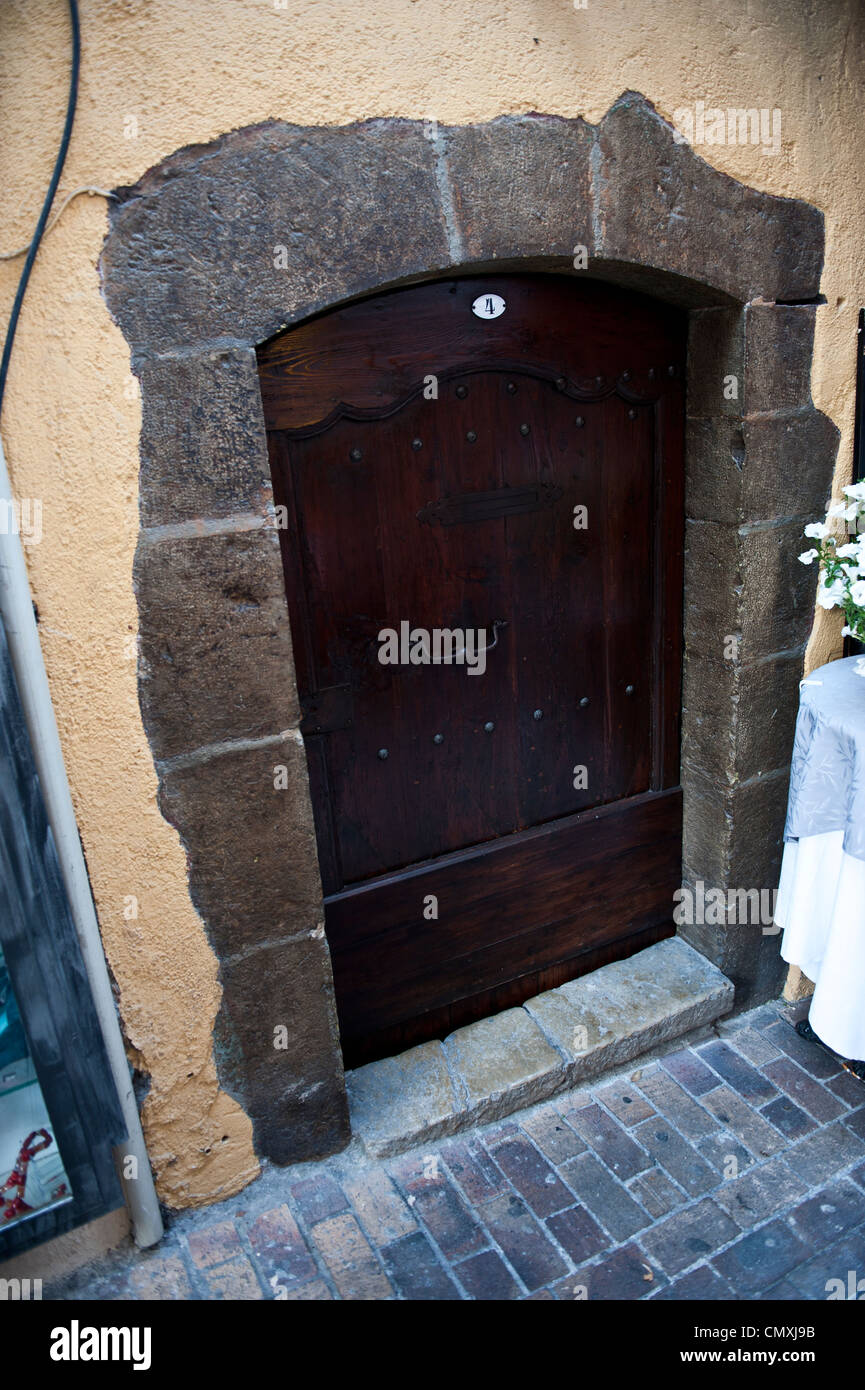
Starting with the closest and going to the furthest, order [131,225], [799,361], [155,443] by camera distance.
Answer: [131,225]
[155,443]
[799,361]

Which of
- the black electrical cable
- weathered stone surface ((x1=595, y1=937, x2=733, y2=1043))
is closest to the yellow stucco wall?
the black electrical cable

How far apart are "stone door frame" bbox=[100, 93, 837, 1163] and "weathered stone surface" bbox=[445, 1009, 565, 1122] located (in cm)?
40

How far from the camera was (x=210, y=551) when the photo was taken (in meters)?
2.09

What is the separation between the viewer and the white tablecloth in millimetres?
2568

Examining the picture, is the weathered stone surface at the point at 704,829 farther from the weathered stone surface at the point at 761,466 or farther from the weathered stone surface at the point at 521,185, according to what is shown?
the weathered stone surface at the point at 521,185

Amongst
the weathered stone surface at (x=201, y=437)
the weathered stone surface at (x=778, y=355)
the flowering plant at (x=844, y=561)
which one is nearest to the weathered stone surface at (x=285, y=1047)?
the weathered stone surface at (x=201, y=437)

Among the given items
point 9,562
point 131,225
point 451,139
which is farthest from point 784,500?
point 9,562

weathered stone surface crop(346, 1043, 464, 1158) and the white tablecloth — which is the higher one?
the white tablecloth

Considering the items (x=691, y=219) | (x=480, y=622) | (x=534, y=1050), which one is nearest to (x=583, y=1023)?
(x=534, y=1050)

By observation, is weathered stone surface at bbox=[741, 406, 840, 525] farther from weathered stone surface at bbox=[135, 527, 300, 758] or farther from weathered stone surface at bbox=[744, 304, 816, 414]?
weathered stone surface at bbox=[135, 527, 300, 758]

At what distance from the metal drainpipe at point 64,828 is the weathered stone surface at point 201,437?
0.29 metres

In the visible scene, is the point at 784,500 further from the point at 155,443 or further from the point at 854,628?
the point at 155,443

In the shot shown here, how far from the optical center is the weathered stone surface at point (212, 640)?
6.80ft
